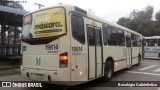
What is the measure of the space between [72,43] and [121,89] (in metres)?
2.86

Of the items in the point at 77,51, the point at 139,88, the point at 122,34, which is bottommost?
the point at 139,88

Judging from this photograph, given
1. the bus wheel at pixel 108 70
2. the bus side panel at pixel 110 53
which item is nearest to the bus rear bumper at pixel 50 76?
the bus side panel at pixel 110 53

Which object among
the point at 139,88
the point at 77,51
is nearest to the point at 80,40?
the point at 77,51

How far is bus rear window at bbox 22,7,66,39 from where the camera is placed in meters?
6.77

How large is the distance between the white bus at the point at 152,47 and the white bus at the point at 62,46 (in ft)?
54.9

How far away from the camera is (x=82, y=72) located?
7.20 metres

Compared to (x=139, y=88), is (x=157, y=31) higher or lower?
higher

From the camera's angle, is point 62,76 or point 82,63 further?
point 82,63

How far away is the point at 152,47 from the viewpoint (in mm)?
24203

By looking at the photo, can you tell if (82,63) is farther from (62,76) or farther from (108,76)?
(108,76)

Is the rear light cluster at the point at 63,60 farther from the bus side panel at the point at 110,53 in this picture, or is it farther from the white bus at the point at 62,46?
the bus side panel at the point at 110,53

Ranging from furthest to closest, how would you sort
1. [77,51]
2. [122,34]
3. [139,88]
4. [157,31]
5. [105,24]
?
[157,31] → [122,34] → [105,24] → [139,88] → [77,51]

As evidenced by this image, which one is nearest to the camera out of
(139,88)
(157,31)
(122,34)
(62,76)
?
(62,76)

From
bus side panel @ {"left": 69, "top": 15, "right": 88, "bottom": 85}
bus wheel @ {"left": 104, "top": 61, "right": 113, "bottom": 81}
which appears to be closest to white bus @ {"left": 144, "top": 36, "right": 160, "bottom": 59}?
bus wheel @ {"left": 104, "top": 61, "right": 113, "bottom": 81}
